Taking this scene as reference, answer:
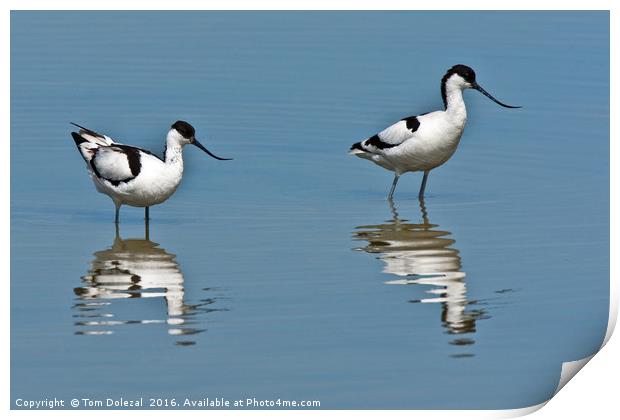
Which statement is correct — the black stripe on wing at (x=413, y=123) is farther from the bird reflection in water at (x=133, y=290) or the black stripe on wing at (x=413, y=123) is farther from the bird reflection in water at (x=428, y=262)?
the bird reflection in water at (x=133, y=290)

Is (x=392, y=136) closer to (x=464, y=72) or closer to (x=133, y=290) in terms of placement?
(x=464, y=72)

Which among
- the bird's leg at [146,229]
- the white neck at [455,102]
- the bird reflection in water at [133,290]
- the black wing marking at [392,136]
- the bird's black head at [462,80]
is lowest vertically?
the bird reflection in water at [133,290]

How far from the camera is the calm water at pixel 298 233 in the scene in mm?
10078

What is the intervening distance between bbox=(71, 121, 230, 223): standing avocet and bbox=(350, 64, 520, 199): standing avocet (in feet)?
7.76

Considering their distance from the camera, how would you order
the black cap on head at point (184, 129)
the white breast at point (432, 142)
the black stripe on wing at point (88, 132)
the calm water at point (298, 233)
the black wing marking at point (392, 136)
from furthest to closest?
the black wing marking at point (392, 136), the white breast at point (432, 142), the black stripe on wing at point (88, 132), the black cap on head at point (184, 129), the calm water at point (298, 233)

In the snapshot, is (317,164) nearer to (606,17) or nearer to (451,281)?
(451,281)

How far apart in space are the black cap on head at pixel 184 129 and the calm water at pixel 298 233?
1.29 ft

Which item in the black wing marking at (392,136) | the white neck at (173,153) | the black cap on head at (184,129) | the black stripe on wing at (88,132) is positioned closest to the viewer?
the white neck at (173,153)

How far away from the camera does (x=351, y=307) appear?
11125mm

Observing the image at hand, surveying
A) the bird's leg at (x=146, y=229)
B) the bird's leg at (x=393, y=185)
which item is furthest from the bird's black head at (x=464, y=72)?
the bird's leg at (x=146, y=229)

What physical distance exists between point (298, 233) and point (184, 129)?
1417 mm

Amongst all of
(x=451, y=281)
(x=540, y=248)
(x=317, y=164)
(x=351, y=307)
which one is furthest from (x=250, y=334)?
(x=317, y=164)

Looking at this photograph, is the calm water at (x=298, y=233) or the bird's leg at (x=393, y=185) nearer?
the calm water at (x=298, y=233)

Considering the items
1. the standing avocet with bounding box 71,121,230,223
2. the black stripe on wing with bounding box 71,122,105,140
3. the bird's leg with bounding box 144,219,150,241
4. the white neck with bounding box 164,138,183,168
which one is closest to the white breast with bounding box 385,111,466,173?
the standing avocet with bounding box 71,121,230,223
